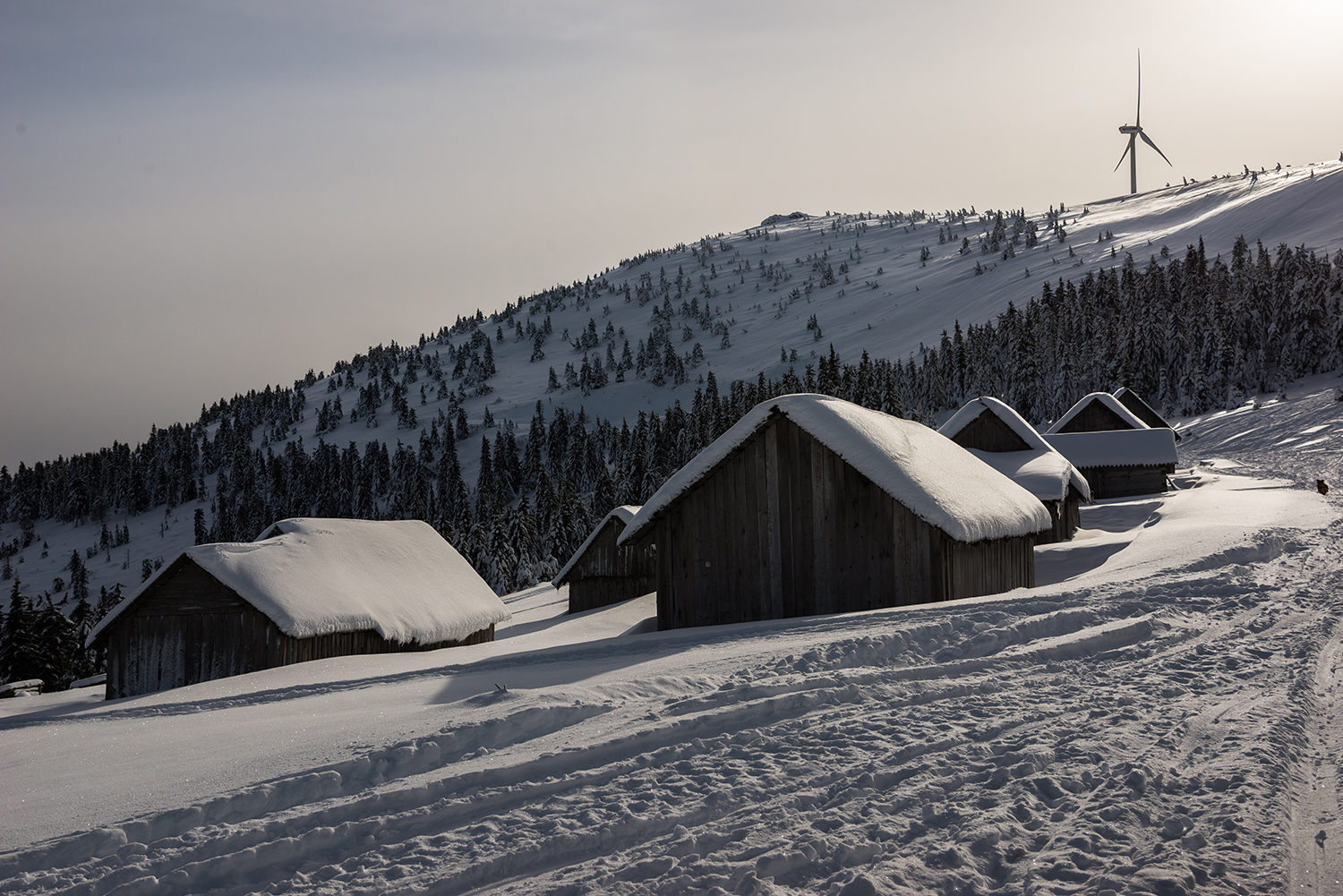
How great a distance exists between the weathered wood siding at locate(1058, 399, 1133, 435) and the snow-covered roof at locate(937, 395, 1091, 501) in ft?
68.3

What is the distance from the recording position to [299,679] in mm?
15344

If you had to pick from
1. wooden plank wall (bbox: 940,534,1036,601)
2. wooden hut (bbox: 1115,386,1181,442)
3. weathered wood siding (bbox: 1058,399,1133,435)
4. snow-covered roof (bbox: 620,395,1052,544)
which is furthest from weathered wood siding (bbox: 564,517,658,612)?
wooden hut (bbox: 1115,386,1181,442)

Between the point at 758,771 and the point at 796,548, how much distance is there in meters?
11.1

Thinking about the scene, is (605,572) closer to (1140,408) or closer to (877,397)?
(1140,408)

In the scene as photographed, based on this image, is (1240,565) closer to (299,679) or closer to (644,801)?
(644,801)

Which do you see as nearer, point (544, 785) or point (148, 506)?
point (544, 785)

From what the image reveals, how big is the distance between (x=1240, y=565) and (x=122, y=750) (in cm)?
1804

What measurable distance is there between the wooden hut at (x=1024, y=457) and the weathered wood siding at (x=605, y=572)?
48.8 ft

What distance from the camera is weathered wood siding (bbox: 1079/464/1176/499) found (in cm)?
5416

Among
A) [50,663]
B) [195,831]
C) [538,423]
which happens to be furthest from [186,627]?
[538,423]

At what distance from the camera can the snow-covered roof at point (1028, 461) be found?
35.3m

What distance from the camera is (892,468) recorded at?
16.8 meters

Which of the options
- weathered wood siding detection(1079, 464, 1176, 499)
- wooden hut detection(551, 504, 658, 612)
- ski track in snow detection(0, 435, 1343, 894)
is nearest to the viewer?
ski track in snow detection(0, 435, 1343, 894)

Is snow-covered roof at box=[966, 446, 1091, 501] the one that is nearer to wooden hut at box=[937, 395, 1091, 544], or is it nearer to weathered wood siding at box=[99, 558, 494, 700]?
wooden hut at box=[937, 395, 1091, 544]
